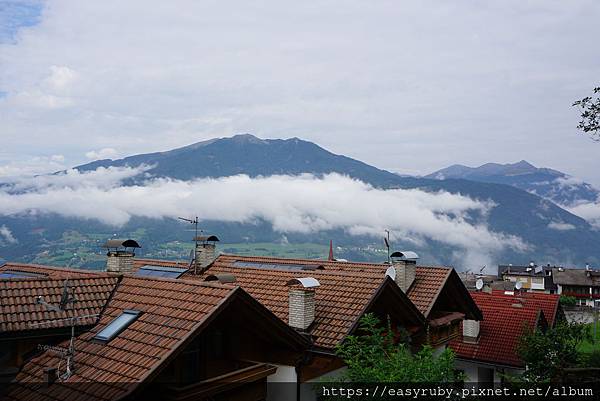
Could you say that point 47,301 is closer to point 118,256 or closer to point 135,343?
point 135,343

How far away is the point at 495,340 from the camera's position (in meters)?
22.9

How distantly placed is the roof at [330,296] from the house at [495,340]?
824 cm

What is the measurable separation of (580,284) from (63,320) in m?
86.8

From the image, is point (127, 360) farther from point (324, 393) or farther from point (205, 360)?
point (324, 393)

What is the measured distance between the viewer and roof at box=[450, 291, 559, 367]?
22.1 metres

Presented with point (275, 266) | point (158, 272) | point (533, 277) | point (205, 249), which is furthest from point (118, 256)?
point (533, 277)

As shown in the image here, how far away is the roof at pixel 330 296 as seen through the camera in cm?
1273

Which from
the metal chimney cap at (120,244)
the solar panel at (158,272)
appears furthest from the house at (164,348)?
the solar panel at (158,272)

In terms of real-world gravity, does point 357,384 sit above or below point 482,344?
above

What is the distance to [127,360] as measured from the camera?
8852 mm

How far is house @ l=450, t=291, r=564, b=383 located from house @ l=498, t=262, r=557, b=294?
193ft

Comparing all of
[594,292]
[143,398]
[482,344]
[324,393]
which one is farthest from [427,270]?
[594,292]

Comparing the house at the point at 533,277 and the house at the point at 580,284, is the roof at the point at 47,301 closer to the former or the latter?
the house at the point at 533,277

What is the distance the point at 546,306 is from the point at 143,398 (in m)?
23.6
